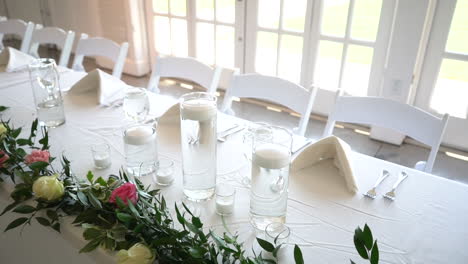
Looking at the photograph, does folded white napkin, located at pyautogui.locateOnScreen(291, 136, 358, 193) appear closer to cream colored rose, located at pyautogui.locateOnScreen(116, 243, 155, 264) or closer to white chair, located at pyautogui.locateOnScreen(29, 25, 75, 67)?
cream colored rose, located at pyautogui.locateOnScreen(116, 243, 155, 264)

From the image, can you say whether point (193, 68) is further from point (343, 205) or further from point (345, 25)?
point (345, 25)

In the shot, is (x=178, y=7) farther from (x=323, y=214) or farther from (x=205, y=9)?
(x=323, y=214)

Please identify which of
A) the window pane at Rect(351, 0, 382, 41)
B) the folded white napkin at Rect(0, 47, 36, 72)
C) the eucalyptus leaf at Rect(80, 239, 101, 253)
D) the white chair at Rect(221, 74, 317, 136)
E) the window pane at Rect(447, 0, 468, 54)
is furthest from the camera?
the window pane at Rect(351, 0, 382, 41)

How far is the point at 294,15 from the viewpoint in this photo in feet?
9.56

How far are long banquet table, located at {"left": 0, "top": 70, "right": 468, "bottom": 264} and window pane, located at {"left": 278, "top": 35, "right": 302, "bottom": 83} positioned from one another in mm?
1836

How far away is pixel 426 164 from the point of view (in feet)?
4.21

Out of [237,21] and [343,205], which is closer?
[343,205]

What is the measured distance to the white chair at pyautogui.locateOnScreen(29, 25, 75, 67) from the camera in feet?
7.61

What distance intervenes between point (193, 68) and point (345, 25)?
1325 millimetres

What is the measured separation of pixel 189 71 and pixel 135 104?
623 mm

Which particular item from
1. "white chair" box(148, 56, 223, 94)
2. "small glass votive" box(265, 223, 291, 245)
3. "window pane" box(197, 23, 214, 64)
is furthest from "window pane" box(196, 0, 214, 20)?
"small glass votive" box(265, 223, 291, 245)

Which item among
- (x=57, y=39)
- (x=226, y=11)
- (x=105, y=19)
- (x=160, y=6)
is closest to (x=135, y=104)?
(x=57, y=39)

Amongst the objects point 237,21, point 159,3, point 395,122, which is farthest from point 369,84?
point 159,3

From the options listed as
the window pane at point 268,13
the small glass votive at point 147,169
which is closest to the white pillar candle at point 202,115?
the small glass votive at point 147,169
